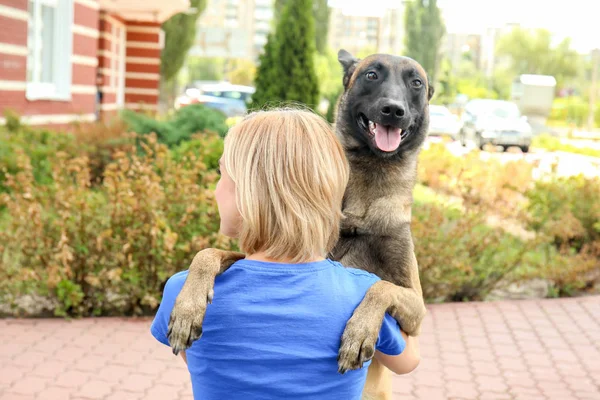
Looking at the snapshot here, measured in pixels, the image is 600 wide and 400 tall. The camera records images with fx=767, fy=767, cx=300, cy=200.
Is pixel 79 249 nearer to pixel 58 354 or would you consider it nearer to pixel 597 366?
pixel 58 354

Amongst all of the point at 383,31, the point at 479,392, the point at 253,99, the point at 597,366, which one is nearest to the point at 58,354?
the point at 479,392

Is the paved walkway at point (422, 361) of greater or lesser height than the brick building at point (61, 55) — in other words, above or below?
below

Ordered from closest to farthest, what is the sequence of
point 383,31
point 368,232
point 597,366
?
point 368,232
point 597,366
point 383,31

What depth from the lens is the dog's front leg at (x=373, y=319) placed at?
187 cm

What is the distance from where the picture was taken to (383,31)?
13038 cm

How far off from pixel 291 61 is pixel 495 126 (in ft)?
56.0

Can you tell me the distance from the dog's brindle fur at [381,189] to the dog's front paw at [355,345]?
18 centimetres

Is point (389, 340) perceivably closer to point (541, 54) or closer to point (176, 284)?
point (176, 284)

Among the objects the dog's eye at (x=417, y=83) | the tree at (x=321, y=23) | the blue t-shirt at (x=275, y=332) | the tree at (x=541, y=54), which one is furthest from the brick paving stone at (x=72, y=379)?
the tree at (x=541, y=54)

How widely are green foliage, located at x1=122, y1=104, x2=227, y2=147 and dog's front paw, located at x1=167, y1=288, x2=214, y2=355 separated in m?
8.60

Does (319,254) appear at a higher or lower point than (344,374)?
higher

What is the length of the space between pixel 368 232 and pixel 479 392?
10.3ft

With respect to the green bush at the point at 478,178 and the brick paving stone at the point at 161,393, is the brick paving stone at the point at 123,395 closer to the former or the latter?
the brick paving stone at the point at 161,393

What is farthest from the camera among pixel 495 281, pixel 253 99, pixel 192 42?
pixel 192 42
